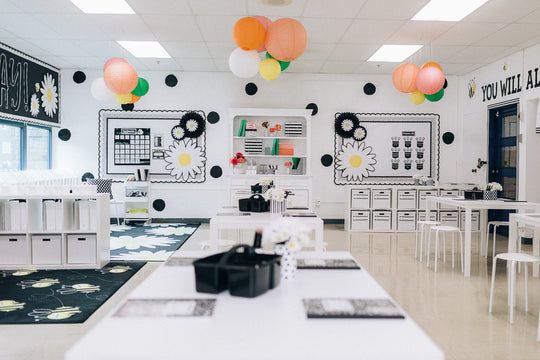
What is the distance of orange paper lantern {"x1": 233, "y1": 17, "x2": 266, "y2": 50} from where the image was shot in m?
4.31

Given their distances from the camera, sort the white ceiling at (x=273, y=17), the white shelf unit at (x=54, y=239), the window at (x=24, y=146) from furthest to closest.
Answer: the window at (x=24, y=146) → the white ceiling at (x=273, y=17) → the white shelf unit at (x=54, y=239)

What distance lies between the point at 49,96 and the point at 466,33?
22.7 ft

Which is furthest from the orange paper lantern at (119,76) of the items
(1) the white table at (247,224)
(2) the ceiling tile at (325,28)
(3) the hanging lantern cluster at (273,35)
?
(1) the white table at (247,224)

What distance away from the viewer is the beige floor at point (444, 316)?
125 inches

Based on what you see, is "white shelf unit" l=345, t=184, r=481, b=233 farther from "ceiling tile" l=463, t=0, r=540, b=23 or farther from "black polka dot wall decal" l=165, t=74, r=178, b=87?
"black polka dot wall decal" l=165, t=74, r=178, b=87

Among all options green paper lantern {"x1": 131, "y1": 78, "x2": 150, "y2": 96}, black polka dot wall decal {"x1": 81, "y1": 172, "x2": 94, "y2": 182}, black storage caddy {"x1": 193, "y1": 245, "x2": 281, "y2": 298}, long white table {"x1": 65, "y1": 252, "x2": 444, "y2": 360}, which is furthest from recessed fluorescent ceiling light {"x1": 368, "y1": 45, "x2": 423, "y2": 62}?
long white table {"x1": 65, "y1": 252, "x2": 444, "y2": 360}

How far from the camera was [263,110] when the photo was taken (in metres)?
8.94

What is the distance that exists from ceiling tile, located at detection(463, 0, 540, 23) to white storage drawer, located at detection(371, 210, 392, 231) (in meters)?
3.75

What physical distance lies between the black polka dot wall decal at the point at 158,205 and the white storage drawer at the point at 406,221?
4.44m

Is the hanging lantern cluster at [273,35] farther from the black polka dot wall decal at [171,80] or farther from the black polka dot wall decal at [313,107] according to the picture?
the black polka dot wall decal at [171,80]

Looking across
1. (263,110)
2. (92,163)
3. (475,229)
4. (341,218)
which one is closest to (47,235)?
(92,163)

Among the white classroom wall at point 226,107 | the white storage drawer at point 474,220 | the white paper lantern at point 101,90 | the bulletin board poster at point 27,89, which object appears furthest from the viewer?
the white classroom wall at point 226,107

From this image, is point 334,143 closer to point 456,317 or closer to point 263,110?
point 263,110

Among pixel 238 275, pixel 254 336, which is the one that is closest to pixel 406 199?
pixel 238 275
